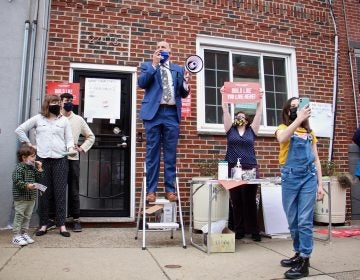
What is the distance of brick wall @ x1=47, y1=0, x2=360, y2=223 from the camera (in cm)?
603

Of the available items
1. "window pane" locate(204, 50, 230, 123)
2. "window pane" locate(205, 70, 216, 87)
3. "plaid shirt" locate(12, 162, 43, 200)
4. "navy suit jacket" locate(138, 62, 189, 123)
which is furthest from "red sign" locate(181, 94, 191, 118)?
"plaid shirt" locate(12, 162, 43, 200)

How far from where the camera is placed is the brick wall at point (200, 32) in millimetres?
6027

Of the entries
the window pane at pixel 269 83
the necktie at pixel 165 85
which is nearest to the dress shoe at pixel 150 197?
the necktie at pixel 165 85

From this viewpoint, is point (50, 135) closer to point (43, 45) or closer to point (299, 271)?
point (43, 45)

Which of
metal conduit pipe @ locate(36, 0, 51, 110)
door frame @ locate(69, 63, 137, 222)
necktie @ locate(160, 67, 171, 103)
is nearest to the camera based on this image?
necktie @ locate(160, 67, 171, 103)

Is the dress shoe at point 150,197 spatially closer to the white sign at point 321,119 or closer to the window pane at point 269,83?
the window pane at point 269,83

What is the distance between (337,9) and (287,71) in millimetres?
1804

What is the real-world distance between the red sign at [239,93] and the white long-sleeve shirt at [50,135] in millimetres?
2121

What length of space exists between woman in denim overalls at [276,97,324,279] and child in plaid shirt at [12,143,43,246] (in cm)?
281

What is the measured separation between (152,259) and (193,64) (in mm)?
2554

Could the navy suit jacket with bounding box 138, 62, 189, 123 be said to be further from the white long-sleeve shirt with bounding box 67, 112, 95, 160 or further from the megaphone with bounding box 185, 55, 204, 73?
the white long-sleeve shirt with bounding box 67, 112, 95, 160

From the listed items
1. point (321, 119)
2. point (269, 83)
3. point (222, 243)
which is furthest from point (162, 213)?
point (321, 119)

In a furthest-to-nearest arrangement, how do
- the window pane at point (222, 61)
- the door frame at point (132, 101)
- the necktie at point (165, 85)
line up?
the window pane at point (222, 61), the door frame at point (132, 101), the necktie at point (165, 85)

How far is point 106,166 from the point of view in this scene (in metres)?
6.05
